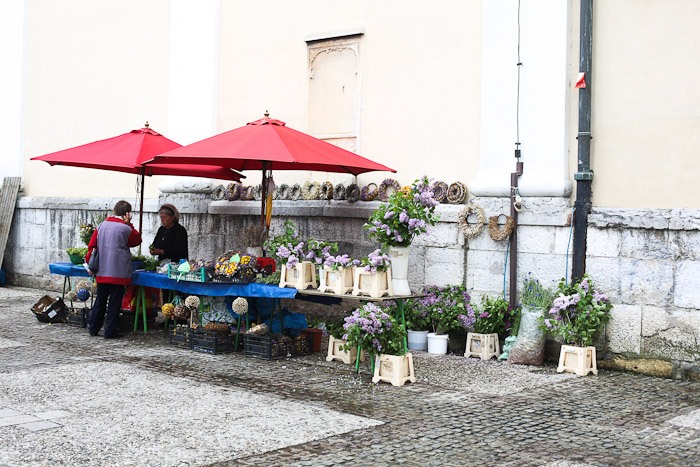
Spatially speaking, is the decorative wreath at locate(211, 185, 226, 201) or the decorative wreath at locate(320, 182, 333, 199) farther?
the decorative wreath at locate(211, 185, 226, 201)

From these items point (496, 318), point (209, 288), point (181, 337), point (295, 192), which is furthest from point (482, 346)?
point (295, 192)

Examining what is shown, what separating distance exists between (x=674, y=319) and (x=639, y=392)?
3.24 ft

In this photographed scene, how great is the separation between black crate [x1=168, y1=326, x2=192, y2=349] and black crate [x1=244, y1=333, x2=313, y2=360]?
0.79m

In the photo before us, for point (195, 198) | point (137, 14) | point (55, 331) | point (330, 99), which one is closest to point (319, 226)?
point (330, 99)

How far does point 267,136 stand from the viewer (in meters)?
8.80

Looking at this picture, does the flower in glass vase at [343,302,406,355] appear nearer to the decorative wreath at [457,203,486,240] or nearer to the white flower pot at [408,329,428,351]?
the white flower pot at [408,329,428,351]

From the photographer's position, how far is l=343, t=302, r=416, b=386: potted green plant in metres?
7.52

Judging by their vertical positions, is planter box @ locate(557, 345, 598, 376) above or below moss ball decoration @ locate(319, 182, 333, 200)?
below

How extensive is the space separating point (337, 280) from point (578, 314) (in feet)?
7.69

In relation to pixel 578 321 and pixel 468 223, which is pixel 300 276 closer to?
pixel 468 223

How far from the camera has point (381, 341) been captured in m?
7.57

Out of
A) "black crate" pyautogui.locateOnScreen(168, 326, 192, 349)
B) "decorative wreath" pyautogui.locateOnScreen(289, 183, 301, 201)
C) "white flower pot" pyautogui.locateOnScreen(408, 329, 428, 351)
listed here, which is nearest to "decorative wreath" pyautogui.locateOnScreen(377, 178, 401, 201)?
"decorative wreath" pyautogui.locateOnScreen(289, 183, 301, 201)

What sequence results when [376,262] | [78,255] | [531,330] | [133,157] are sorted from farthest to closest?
1. [78,255]
2. [133,157]
3. [531,330]
4. [376,262]

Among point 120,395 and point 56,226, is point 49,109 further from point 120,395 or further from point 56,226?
point 120,395
